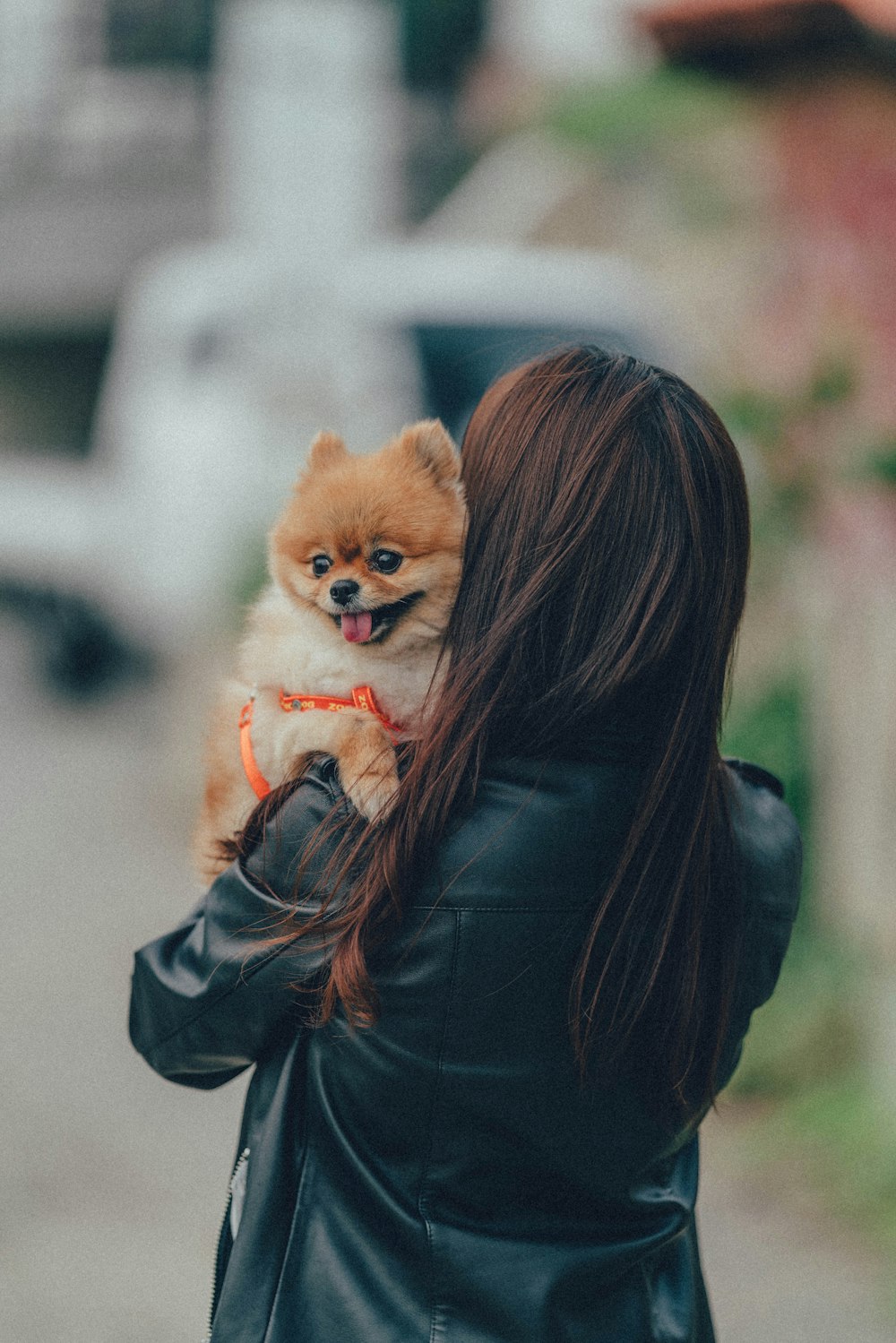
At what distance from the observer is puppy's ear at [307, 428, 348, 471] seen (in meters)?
1.91

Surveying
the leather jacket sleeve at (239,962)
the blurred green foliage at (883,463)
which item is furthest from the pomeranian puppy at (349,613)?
the blurred green foliage at (883,463)

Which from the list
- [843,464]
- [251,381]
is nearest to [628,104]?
[251,381]

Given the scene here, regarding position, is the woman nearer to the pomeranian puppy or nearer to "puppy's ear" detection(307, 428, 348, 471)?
the pomeranian puppy

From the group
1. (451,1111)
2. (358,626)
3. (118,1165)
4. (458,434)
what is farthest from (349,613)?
(458,434)

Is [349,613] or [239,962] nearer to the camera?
[239,962]

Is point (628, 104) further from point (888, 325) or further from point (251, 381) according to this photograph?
point (888, 325)

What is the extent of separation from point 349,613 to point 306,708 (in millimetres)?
141

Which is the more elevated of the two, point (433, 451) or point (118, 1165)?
point (433, 451)

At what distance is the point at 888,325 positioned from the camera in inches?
197

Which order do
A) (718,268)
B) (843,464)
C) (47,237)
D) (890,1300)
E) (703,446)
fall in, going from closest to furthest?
(703,446), (890,1300), (843,464), (718,268), (47,237)

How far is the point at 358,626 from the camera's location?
70.9 inches

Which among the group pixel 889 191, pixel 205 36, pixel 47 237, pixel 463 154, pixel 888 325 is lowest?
pixel 888 325

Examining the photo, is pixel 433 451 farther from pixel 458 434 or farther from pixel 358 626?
pixel 458 434

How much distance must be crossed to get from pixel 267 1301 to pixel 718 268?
18.2 feet
